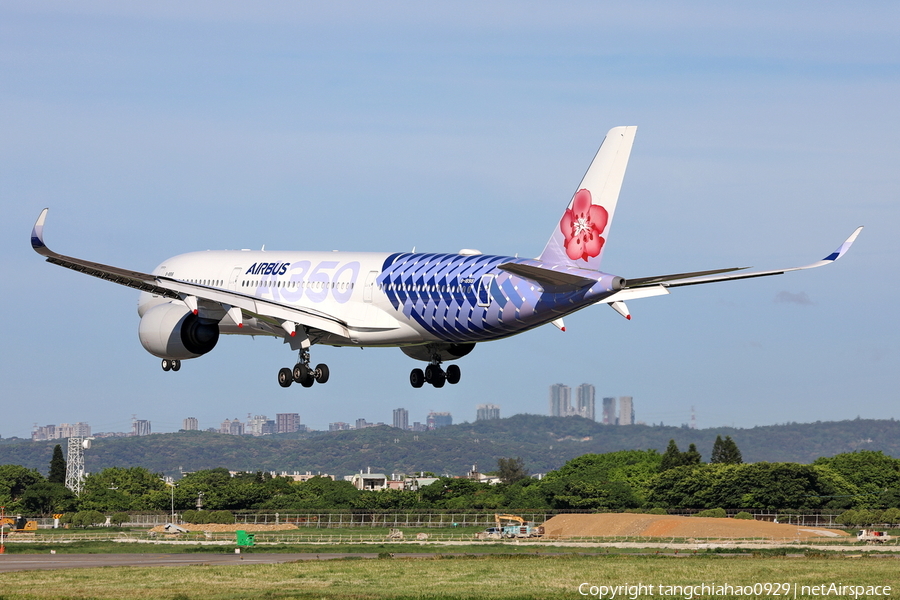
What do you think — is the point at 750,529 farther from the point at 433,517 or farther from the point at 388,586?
the point at 388,586

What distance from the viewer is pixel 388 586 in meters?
58.1

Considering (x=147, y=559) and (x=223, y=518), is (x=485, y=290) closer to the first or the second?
(x=147, y=559)

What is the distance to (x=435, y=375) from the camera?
62000mm

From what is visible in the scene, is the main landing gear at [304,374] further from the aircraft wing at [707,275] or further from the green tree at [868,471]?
the green tree at [868,471]

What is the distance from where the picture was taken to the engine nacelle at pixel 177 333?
62.2 m

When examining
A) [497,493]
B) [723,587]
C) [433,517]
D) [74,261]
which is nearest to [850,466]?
[497,493]

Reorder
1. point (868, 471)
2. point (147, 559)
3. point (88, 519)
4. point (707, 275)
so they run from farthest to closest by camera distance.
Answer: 1. point (868, 471)
2. point (88, 519)
3. point (147, 559)
4. point (707, 275)

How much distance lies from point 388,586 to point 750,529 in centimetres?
6000

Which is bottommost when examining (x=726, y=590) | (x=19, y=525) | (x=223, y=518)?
(x=19, y=525)

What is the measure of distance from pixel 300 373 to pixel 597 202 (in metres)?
16.7

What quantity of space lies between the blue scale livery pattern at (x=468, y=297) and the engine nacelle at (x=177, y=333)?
10.1 m

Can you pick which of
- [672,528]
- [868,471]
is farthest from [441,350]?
[868,471]

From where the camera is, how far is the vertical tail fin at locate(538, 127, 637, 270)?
52.6 meters

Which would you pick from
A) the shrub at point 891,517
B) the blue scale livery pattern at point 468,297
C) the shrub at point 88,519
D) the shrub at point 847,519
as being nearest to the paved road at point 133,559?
the blue scale livery pattern at point 468,297
